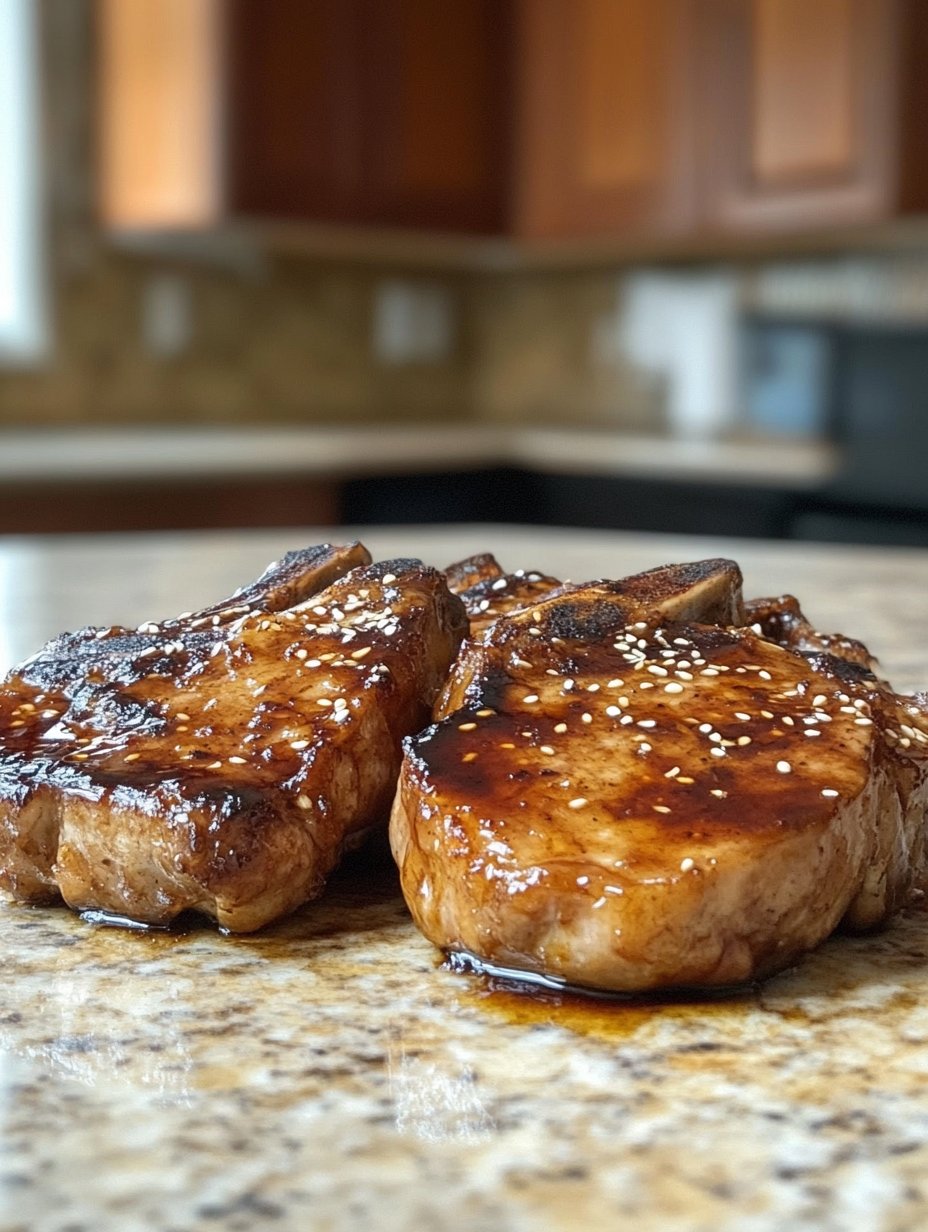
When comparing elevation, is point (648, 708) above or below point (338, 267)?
below

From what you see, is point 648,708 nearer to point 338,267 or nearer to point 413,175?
point 413,175

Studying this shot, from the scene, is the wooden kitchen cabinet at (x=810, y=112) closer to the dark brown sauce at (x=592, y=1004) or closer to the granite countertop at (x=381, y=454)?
the granite countertop at (x=381, y=454)

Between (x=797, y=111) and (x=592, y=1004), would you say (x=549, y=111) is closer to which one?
(x=797, y=111)

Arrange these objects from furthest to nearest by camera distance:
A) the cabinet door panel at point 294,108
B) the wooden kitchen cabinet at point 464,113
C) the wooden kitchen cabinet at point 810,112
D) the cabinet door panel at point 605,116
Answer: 1. the cabinet door panel at point 605,116
2. the wooden kitchen cabinet at point 464,113
3. the cabinet door panel at point 294,108
4. the wooden kitchen cabinet at point 810,112

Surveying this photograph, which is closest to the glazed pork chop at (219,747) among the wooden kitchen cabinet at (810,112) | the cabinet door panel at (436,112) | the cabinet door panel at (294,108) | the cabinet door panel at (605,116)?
the wooden kitchen cabinet at (810,112)

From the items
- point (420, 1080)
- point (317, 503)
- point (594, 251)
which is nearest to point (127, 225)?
point (317, 503)
